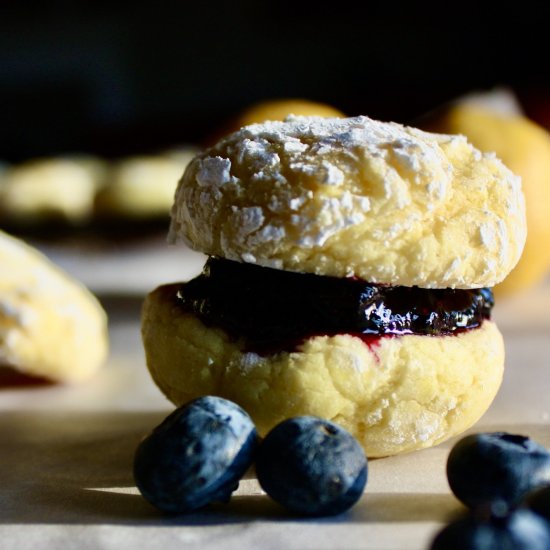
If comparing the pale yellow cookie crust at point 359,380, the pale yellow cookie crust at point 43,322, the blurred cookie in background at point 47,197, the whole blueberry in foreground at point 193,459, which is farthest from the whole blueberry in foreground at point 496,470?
the blurred cookie in background at point 47,197

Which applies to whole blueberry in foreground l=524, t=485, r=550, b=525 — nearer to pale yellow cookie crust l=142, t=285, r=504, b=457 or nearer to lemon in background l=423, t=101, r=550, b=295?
pale yellow cookie crust l=142, t=285, r=504, b=457

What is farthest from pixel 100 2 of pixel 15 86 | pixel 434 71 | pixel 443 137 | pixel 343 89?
pixel 443 137

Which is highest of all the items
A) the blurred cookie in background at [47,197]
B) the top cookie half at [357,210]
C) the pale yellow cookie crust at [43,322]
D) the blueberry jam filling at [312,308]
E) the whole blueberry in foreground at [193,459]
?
the top cookie half at [357,210]

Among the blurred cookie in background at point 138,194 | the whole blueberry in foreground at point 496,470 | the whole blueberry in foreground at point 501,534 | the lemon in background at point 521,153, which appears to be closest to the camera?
the whole blueberry in foreground at point 501,534

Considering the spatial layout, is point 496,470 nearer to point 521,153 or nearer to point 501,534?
point 501,534

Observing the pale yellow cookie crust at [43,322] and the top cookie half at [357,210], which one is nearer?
the top cookie half at [357,210]

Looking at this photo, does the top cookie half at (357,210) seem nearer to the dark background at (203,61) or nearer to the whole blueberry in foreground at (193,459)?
the whole blueberry in foreground at (193,459)

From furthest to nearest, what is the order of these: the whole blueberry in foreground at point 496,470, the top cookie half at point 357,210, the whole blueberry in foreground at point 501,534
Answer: the top cookie half at point 357,210, the whole blueberry in foreground at point 496,470, the whole blueberry in foreground at point 501,534
